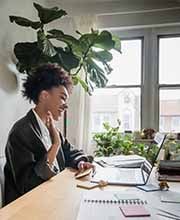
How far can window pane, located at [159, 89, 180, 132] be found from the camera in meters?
3.43

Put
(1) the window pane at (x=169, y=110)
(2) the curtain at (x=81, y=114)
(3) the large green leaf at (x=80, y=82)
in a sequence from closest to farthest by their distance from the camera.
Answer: (3) the large green leaf at (x=80, y=82) < (2) the curtain at (x=81, y=114) < (1) the window pane at (x=169, y=110)

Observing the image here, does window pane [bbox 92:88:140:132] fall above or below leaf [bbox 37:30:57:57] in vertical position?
below

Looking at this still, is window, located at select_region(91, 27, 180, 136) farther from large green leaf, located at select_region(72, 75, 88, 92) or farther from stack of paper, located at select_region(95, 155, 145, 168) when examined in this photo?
stack of paper, located at select_region(95, 155, 145, 168)

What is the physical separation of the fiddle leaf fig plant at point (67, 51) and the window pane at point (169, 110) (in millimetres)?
828

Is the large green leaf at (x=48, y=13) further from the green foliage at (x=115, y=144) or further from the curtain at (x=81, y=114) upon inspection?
→ the green foliage at (x=115, y=144)

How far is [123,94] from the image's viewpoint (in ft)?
11.7

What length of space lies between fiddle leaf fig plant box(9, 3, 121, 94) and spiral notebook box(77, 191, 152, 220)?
5.32ft

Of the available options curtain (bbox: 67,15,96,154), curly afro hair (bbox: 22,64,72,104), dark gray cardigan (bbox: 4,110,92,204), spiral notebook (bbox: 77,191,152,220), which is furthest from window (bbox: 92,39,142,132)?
spiral notebook (bbox: 77,191,152,220)

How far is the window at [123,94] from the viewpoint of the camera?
3.52m

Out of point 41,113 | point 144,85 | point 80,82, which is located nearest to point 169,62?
point 144,85

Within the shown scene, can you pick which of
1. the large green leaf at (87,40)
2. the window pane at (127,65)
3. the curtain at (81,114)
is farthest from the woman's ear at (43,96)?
the window pane at (127,65)

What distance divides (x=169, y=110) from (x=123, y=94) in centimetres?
55

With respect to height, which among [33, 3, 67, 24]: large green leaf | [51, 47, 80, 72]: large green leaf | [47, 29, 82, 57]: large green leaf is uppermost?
[33, 3, 67, 24]: large green leaf

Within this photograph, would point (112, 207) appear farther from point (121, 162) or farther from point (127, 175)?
point (121, 162)
